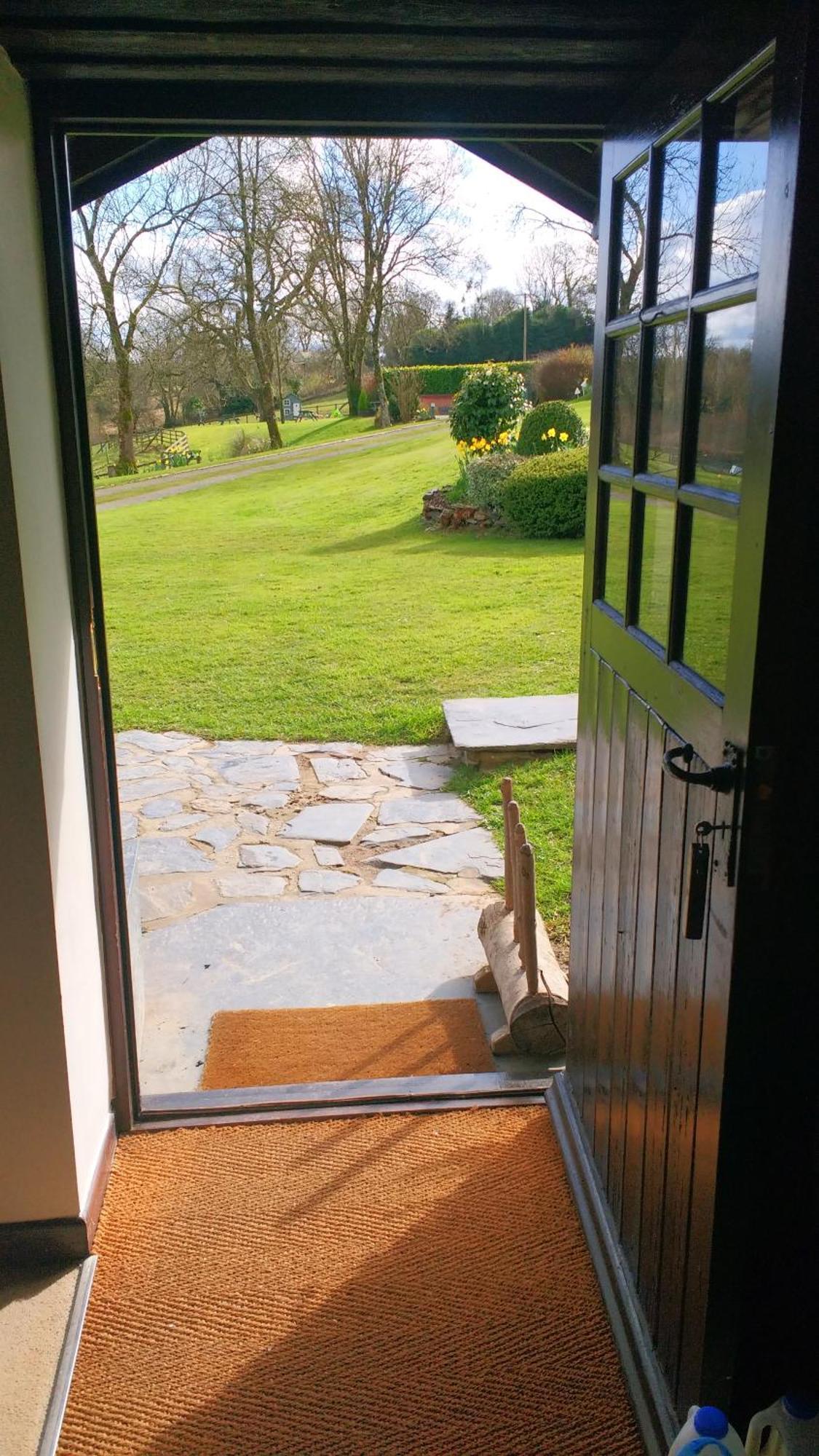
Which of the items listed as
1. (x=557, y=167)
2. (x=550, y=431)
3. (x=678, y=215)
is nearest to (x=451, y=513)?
(x=550, y=431)

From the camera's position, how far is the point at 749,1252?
5.59ft

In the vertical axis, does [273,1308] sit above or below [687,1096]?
below

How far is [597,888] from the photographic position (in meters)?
2.65

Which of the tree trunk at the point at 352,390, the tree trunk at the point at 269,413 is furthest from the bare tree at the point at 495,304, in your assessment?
the tree trunk at the point at 269,413

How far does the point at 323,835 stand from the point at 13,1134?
309 cm

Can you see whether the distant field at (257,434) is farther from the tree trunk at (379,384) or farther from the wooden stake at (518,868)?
the wooden stake at (518,868)

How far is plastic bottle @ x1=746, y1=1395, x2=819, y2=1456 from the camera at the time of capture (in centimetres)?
155

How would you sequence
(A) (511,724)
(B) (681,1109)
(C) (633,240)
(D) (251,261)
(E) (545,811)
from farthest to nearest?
1. (D) (251,261)
2. (A) (511,724)
3. (E) (545,811)
4. (C) (633,240)
5. (B) (681,1109)

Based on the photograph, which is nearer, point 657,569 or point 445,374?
point 657,569

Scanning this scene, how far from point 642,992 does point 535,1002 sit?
134 centimetres

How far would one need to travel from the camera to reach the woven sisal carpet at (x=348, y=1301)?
7.09 ft

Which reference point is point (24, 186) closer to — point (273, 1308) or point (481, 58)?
point (481, 58)

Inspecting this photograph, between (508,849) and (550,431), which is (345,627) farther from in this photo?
(508,849)

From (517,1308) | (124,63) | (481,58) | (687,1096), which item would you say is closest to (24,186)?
(124,63)
